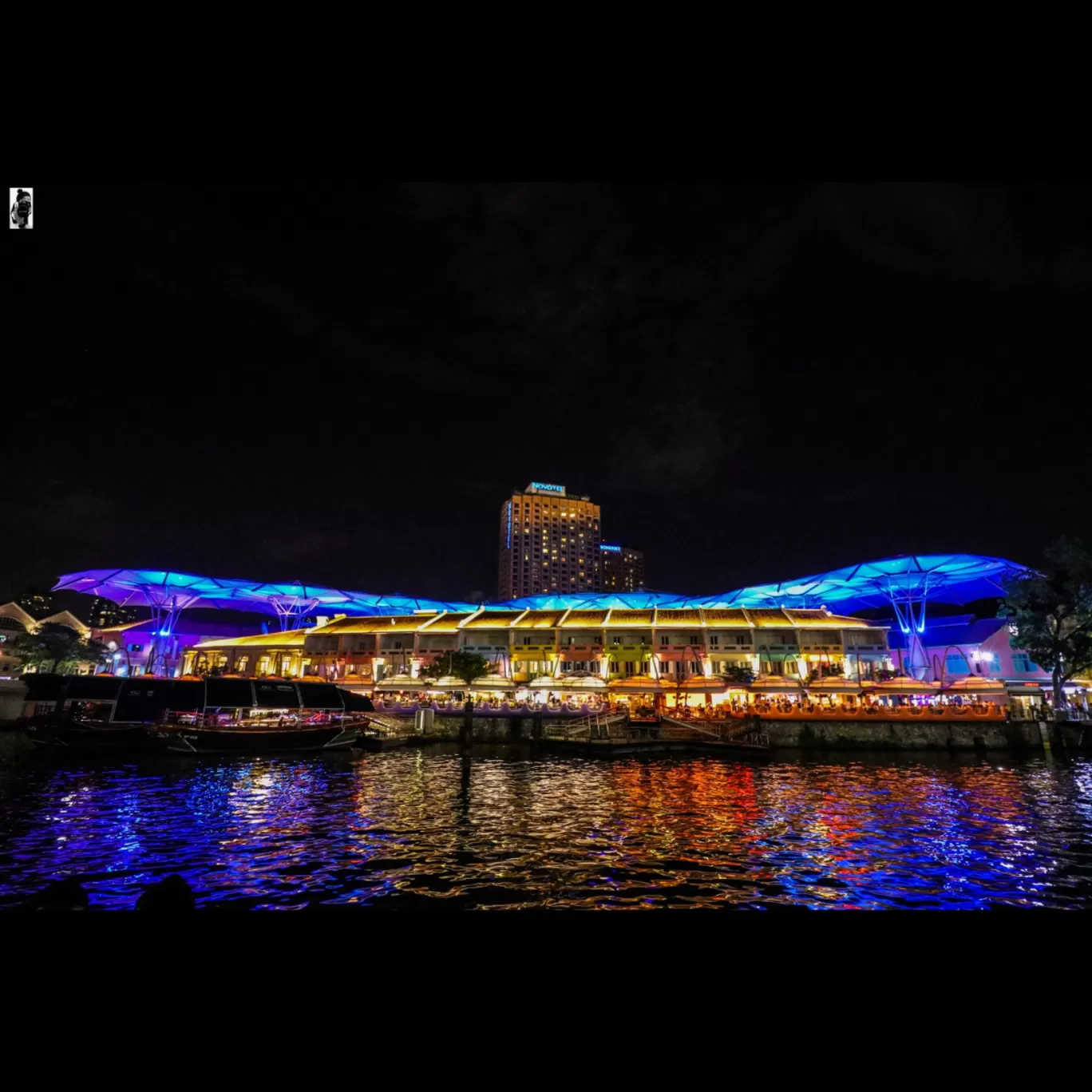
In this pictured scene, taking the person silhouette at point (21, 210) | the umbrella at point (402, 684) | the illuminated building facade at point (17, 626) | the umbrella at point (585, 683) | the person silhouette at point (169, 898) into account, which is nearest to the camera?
the person silhouette at point (169, 898)

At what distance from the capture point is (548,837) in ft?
50.0

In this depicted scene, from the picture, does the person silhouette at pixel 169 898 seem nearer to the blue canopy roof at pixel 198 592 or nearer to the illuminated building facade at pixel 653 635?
the illuminated building facade at pixel 653 635

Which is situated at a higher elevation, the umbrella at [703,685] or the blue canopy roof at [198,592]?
the blue canopy roof at [198,592]

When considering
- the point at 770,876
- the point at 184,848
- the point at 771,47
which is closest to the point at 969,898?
the point at 770,876

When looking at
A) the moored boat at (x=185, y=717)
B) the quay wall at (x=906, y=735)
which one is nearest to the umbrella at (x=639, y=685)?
the quay wall at (x=906, y=735)

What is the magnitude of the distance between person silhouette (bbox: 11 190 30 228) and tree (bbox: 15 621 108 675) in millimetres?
63212

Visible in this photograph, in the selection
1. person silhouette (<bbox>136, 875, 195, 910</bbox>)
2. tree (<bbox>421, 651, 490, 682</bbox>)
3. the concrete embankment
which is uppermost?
person silhouette (<bbox>136, 875, 195, 910</bbox>)

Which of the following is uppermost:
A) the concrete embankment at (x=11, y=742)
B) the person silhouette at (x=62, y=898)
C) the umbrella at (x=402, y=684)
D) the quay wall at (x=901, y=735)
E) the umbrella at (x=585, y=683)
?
the person silhouette at (x=62, y=898)

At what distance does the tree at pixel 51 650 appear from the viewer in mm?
55094

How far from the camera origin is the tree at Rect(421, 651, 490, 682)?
48.5 meters

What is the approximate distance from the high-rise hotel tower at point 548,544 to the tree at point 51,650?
112 meters

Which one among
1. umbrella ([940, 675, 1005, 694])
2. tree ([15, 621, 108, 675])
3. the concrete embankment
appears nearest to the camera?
Answer: the concrete embankment

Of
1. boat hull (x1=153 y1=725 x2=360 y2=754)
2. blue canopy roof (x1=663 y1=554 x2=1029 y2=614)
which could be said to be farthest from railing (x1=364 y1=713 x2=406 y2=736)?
blue canopy roof (x1=663 y1=554 x2=1029 y2=614)

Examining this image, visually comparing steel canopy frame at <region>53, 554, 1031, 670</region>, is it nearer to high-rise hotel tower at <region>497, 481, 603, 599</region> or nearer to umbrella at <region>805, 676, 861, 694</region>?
umbrella at <region>805, 676, 861, 694</region>
